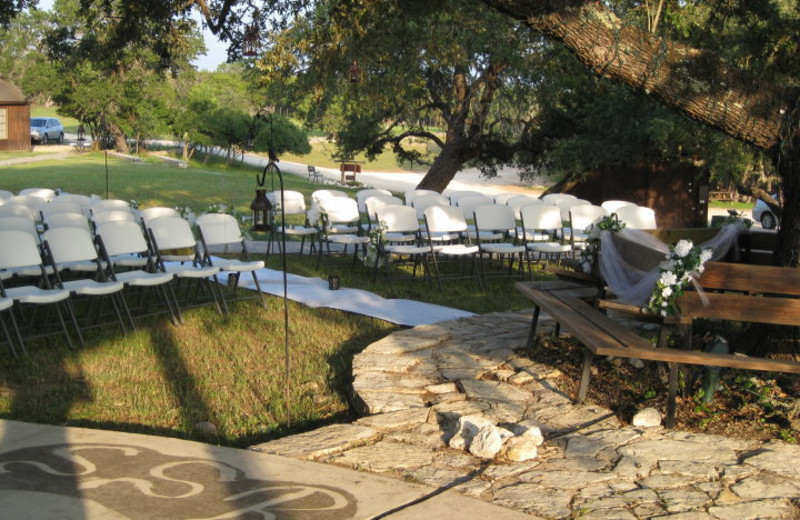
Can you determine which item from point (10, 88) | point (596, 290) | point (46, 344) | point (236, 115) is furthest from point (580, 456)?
point (10, 88)

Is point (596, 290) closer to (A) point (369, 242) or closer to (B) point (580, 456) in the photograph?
(B) point (580, 456)

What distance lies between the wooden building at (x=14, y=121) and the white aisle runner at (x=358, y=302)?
28993 mm

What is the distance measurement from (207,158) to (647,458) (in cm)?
3221

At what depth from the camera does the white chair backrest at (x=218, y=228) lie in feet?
27.6

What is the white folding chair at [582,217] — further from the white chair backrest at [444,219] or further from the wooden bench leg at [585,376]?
A: the wooden bench leg at [585,376]

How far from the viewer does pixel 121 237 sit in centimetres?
765

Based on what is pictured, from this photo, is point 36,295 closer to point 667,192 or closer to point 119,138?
point 667,192

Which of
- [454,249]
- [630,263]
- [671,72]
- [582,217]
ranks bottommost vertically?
[454,249]

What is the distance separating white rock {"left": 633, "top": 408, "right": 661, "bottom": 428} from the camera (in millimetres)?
4926

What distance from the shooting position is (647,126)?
1508 centimetres

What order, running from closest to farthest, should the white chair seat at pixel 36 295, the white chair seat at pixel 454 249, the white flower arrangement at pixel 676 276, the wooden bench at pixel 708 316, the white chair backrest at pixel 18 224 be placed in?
the wooden bench at pixel 708 316 → the white flower arrangement at pixel 676 276 → the white chair seat at pixel 36 295 → the white chair backrest at pixel 18 224 → the white chair seat at pixel 454 249

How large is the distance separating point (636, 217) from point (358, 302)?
3526 millimetres

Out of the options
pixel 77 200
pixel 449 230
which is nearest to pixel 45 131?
pixel 77 200

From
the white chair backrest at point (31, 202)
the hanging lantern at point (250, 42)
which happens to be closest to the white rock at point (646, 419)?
the hanging lantern at point (250, 42)
